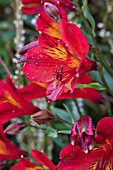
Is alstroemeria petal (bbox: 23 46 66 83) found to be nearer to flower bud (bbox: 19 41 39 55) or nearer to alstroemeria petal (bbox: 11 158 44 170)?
flower bud (bbox: 19 41 39 55)

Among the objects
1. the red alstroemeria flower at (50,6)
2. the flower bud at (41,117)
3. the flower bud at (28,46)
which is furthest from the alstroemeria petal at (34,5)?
the flower bud at (41,117)

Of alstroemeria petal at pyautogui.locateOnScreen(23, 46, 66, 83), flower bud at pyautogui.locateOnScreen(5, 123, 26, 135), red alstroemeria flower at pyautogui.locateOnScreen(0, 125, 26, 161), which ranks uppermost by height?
alstroemeria petal at pyautogui.locateOnScreen(23, 46, 66, 83)

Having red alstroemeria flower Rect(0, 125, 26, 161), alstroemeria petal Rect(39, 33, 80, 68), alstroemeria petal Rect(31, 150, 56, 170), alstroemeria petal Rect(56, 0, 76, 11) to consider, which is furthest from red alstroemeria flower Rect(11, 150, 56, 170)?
alstroemeria petal Rect(56, 0, 76, 11)

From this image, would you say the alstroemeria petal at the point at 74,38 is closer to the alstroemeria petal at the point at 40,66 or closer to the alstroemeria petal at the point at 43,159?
the alstroemeria petal at the point at 40,66

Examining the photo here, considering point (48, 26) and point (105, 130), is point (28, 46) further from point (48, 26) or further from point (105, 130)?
point (105, 130)

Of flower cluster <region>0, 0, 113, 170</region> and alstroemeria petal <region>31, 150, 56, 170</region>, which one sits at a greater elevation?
flower cluster <region>0, 0, 113, 170</region>

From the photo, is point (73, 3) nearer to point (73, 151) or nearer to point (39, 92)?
point (39, 92)

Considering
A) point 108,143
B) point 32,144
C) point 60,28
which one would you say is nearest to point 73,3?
point 60,28
